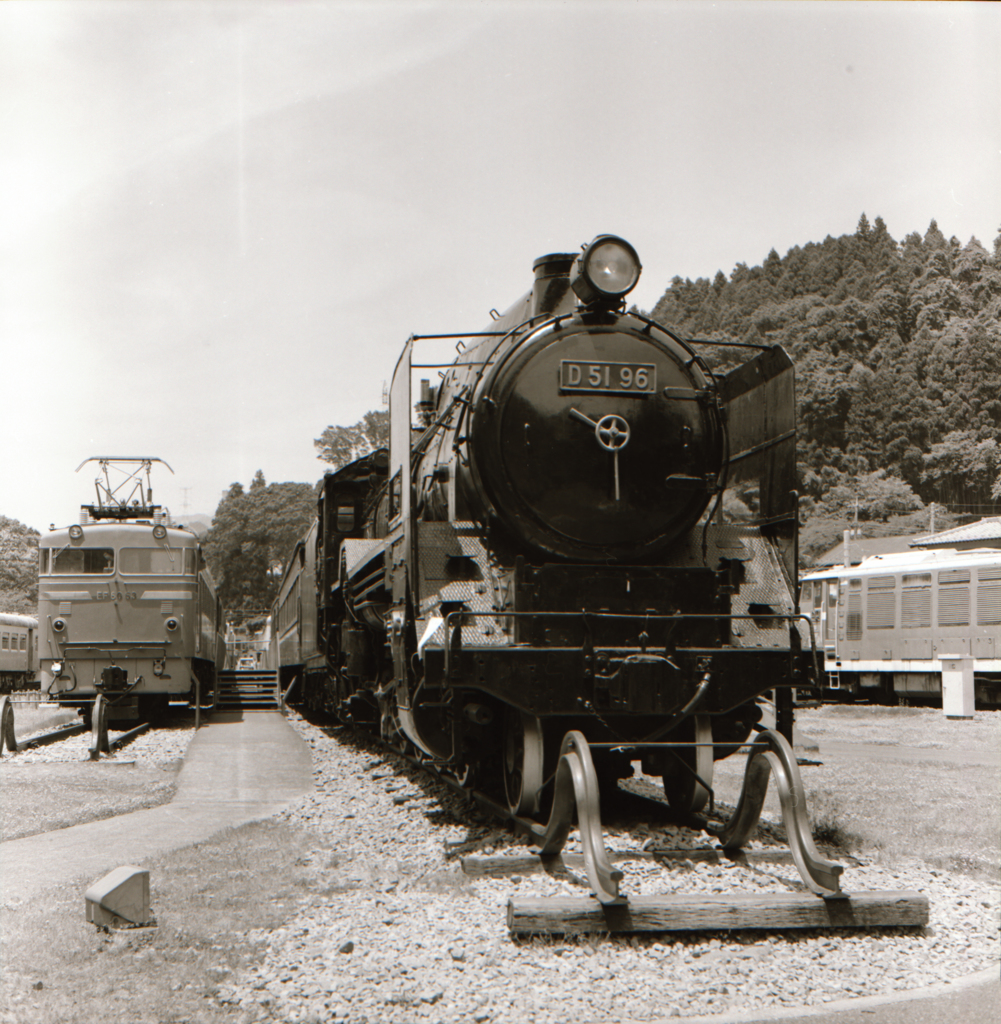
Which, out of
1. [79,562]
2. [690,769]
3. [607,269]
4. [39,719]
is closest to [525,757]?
[690,769]

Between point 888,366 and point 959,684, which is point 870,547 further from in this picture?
point 959,684

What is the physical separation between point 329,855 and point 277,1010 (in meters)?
2.81

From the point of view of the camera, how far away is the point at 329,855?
667cm

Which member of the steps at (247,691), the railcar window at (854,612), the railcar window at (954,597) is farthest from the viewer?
the railcar window at (854,612)

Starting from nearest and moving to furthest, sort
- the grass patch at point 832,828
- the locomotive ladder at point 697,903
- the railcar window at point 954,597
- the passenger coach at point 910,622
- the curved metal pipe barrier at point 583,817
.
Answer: the locomotive ladder at point 697,903 → the curved metal pipe barrier at point 583,817 → the grass patch at point 832,828 → the passenger coach at point 910,622 → the railcar window at point 954,597

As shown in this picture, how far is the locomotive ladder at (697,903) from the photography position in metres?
4.58

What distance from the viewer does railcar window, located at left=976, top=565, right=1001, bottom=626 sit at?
2231 cm

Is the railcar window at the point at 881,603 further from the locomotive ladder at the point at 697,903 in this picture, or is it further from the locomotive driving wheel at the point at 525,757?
the locomotive ladder at the point at 697,903

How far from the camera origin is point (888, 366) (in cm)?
7600

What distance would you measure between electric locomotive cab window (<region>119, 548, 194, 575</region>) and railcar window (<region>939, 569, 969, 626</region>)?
54.2ft

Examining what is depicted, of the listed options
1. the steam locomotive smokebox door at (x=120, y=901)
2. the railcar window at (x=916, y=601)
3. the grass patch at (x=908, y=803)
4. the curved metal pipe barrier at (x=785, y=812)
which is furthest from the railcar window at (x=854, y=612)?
the steam locomotive smokebox door at (x=120, y=901)

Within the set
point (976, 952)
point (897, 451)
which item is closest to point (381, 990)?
point (976, 952)

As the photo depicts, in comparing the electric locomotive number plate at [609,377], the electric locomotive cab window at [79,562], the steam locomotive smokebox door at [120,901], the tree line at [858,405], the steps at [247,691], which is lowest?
the steps at [247,691]

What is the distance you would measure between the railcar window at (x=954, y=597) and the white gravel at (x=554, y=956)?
18726mm
